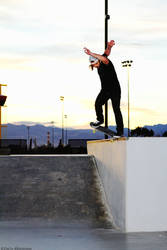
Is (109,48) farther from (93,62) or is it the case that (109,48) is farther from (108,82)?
(108,82)

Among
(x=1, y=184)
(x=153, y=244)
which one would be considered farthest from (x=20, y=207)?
(x=153, y=244)

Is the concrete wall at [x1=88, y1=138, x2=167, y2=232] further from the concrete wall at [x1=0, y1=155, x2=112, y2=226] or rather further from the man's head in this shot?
the man's head

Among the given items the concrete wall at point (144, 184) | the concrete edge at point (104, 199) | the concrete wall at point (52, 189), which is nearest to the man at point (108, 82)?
the concrete edge at point (104, 199)

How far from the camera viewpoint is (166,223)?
11.3 meters

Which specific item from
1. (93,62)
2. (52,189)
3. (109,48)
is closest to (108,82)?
(93,62)

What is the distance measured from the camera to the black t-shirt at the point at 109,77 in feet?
44.5

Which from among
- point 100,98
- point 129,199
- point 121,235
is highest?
point 100,98

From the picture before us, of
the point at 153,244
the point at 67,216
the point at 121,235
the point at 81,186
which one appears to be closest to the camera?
the point at 153,244

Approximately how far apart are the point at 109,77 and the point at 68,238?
190 inches

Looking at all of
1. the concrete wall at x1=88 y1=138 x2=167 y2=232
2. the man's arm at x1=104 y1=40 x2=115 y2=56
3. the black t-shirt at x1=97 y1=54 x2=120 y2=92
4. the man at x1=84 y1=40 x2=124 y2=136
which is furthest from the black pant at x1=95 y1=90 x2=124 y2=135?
the concrete wall at x1=88 y1=138 x2=167 y2=232

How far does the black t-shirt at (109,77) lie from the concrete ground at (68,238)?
3.69 m

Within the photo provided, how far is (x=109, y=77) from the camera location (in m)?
13.6

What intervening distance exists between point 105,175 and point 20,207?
2590mm

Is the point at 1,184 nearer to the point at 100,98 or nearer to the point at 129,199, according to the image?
the point at 100,98
